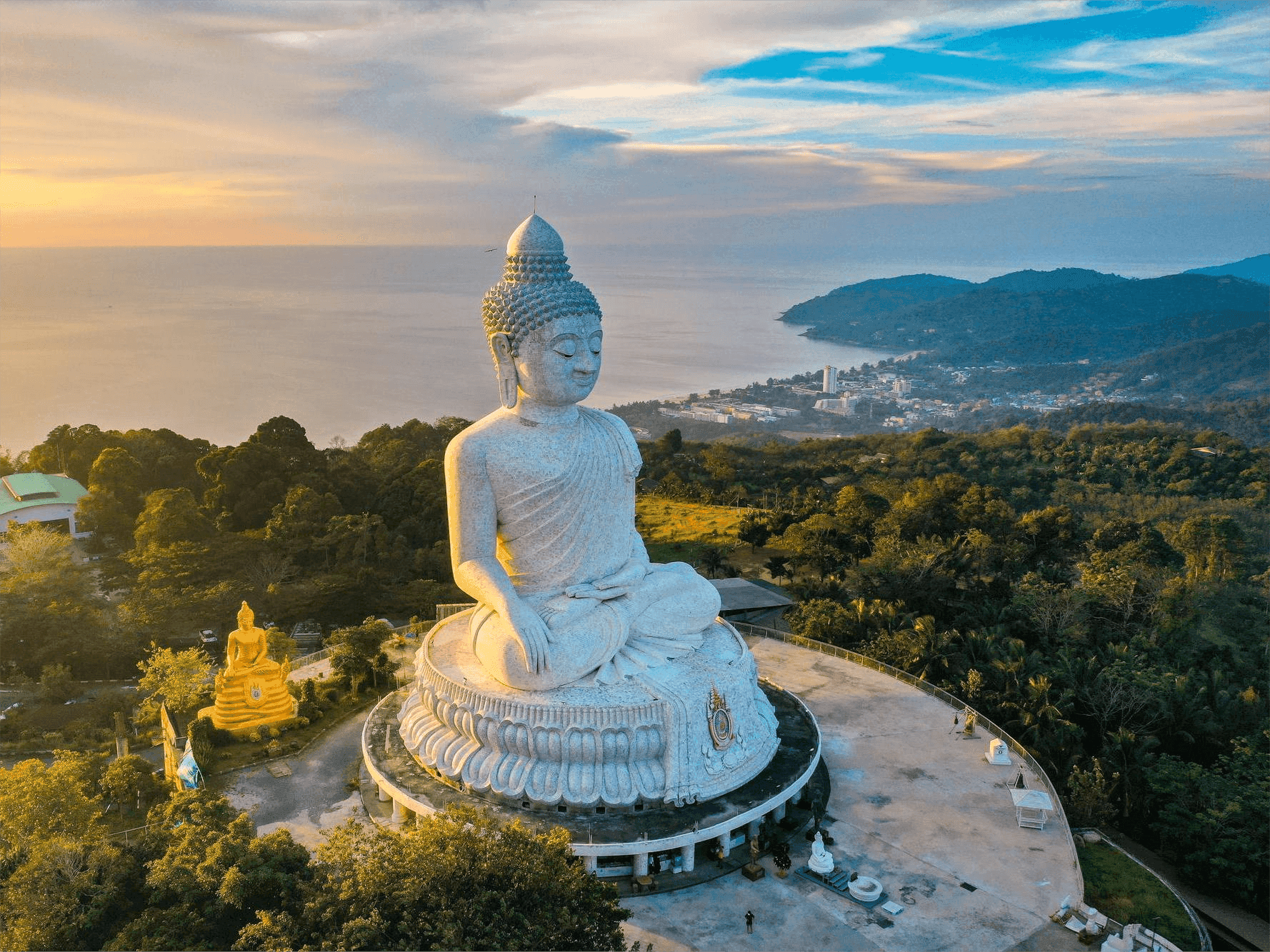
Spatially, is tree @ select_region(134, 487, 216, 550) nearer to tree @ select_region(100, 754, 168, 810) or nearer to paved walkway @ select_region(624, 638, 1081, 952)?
tree @ select_region(100, 754, 168, 810)

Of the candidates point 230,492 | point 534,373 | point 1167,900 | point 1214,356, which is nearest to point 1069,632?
point 1167,900

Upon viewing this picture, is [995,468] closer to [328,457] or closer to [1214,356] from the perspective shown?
[328,457]

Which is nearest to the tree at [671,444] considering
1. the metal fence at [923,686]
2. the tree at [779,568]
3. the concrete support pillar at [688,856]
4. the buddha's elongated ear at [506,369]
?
the tree at [779,568]

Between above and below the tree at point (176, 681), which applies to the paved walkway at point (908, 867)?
below

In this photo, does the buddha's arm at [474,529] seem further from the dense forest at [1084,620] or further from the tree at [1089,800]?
the dense forest at [1084,620]

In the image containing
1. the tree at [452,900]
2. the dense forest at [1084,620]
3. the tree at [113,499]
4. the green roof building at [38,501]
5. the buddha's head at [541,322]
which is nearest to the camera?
the tree at [452,900]

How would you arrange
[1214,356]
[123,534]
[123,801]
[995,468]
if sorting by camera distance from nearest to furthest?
[123,801] < [123,534] < [995,468] < [1214,356]

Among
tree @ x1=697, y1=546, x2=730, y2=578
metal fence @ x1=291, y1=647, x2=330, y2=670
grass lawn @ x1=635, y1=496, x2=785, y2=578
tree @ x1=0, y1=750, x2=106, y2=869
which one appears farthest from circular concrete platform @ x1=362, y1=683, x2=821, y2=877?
grass lawn @ x1=635, y1=496, x2=785, y2=578
